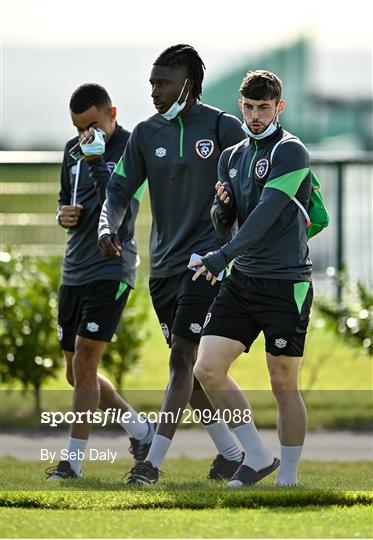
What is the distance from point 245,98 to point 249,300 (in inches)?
40.6

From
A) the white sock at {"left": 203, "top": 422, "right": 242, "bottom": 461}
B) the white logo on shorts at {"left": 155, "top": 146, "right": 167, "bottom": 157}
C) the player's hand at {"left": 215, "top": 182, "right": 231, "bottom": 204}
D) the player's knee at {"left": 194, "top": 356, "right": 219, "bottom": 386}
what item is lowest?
the white sock at {"left": 203, "top": 422, "right": 242, "bottom": 461}

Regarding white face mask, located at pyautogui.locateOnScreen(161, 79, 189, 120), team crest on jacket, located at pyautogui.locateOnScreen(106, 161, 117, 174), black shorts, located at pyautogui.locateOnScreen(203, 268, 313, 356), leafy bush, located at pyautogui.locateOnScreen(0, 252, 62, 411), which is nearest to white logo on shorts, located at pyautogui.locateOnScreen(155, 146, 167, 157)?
white face mask, located at pyautogui.locateOnScreen(161, 79, 189, 120)

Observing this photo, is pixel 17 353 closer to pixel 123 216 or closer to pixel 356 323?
pixel 356 323

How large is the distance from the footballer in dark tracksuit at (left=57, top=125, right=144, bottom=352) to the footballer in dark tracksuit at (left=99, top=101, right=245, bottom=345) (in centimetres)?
32

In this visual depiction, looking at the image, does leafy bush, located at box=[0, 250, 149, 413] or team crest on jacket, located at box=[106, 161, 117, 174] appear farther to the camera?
leafy bush, located at box=[0, 250, 149, 413]

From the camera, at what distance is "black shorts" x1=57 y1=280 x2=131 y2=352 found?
8109mm

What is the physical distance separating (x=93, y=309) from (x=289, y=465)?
169cm

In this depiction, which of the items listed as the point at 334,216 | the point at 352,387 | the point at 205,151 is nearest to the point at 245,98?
the point at 205,151

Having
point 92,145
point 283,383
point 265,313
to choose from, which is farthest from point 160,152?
point 283,383

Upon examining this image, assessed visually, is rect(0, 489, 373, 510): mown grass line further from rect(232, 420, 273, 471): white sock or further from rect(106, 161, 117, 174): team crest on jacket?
rect(106, 161, 117, 174): team crest on jacket

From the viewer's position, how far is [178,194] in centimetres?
768

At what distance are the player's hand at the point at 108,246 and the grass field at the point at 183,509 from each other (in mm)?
A: 1243

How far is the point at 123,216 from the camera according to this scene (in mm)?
7875

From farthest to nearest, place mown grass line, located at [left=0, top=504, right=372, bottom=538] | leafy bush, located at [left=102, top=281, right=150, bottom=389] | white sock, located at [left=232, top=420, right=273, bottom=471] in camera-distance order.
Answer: leafy bush, located at [left=102, top=281, right=150, bottom=389]
white sock, located at [left=232, top=420, right=273, bottom=471]
mown grass line, located at [left=0, top=504, right=372, bottom=538]
